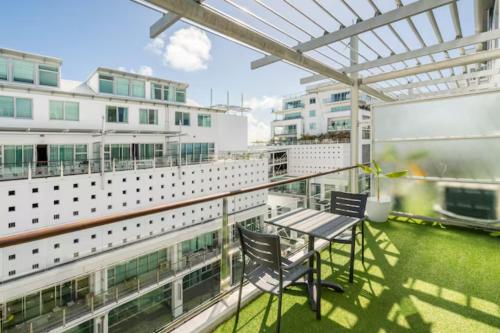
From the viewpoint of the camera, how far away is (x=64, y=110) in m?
13.1

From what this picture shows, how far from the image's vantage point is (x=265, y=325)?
6.52 feet

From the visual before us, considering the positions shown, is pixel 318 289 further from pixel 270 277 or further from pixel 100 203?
pixel 100 203

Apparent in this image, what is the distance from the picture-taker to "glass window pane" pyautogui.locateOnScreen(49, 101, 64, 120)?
1255 centimetres

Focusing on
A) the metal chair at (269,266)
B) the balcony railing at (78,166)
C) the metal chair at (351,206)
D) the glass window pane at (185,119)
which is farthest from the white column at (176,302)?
the glass window pane at (185,119)

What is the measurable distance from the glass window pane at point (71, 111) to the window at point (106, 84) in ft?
7.21

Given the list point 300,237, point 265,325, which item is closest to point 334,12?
point 300,237

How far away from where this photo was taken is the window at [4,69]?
1154cm

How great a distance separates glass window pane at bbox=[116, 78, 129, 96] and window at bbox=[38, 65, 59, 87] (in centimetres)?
321

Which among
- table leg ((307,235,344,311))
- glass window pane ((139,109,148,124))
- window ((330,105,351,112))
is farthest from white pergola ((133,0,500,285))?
window ((330,105,351,112))

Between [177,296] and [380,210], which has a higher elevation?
[380,210]

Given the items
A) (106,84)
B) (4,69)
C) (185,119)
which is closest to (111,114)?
(106,84)

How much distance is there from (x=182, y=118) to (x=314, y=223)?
56.6ft

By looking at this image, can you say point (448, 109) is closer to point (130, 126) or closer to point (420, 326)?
point (420, 326)

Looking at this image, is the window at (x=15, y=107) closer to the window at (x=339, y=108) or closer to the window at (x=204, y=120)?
the window at (x=204, y=120)
